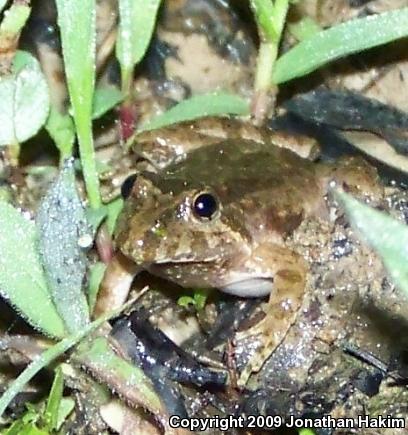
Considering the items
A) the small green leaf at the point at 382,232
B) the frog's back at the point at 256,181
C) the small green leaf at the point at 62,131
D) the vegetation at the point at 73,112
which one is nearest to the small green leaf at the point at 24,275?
the vegetation at the point at 73,112

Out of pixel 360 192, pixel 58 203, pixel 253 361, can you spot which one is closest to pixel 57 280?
pixel 58 203

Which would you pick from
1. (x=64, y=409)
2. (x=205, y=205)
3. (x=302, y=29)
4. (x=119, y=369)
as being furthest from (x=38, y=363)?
(x=302, y=29)

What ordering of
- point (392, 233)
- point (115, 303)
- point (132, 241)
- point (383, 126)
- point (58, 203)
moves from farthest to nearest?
point (383, 126)
point (115, 303)
point (132, 241)
point (58, 203)
point (392, 233)

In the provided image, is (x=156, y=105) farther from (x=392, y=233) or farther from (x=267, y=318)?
(x=392, y=233)

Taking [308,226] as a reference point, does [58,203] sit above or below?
above

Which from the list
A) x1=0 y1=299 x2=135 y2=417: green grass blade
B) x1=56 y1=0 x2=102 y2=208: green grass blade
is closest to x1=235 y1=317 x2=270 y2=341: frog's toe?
x1=0 y1=299 x2=135 y2=417: green grass blade

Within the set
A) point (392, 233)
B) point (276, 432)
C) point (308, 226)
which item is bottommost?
point (276, 432)

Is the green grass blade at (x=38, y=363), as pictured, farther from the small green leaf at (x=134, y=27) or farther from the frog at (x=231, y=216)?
the small green leaf at (x=134, y=27)
